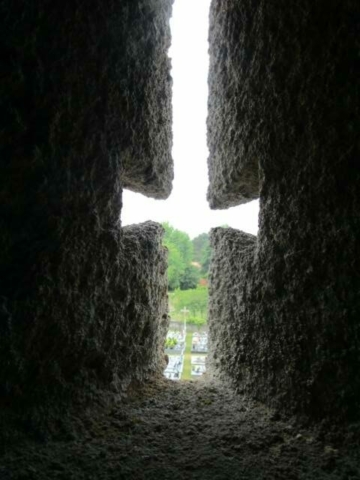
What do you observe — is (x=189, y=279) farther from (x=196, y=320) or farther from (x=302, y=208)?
(x=302, y=208)

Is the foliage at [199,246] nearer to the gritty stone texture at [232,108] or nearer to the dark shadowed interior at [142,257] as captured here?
the gritty stone texture at [232,108]

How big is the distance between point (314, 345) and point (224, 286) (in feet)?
1.16

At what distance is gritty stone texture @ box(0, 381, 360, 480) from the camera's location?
790 mm

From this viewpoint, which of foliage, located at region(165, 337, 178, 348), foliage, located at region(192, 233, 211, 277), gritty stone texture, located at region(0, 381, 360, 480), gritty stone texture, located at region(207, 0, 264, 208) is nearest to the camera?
gritty stone texture, located at region(0, 381, 360, 480)

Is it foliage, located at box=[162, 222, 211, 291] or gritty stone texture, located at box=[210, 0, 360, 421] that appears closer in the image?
gritty stone texture, located at box=[210, 0, 360, 421]

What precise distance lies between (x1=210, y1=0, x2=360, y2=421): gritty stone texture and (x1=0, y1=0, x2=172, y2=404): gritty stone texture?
0.85 ft

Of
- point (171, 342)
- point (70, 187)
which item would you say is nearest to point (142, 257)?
point (70, 187)

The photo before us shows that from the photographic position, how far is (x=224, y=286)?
47.9 inches

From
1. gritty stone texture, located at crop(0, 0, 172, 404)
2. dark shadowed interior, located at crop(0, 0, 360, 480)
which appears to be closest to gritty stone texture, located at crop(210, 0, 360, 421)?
dark shadowed interior, located at crop(0, 0, 360, 480)

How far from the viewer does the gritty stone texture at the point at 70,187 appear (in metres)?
0.86

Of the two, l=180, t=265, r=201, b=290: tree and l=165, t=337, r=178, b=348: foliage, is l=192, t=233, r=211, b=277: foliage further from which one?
l=165, t=337, r=178, b=348: foliage

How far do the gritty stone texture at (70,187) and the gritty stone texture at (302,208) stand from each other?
0.26 m

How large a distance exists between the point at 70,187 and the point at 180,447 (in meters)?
0.55

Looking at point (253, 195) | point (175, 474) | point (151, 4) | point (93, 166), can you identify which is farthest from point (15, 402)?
point (151, 4)
